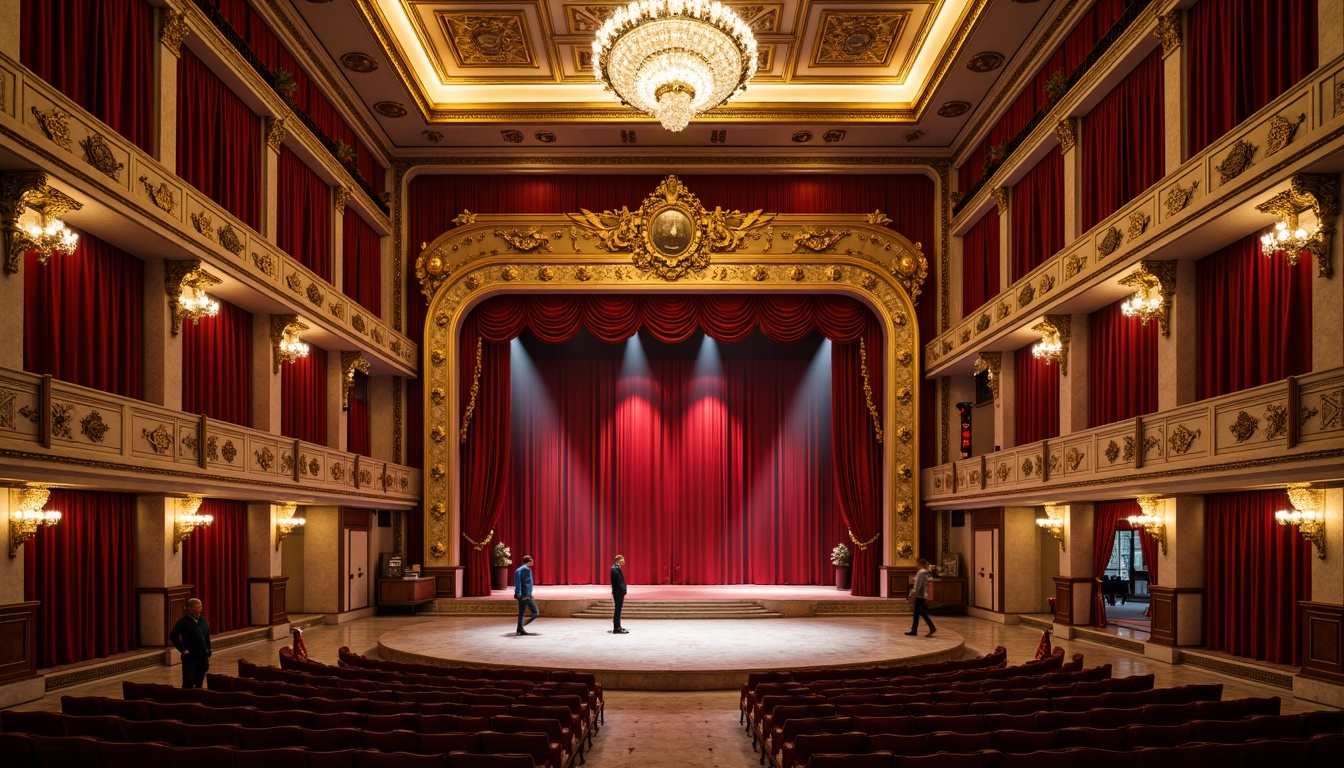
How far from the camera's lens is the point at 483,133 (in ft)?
71.2

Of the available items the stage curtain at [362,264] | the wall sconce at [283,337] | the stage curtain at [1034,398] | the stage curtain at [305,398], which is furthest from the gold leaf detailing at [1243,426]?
the stage curtain at [362,264]

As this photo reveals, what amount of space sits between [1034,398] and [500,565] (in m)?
12.5

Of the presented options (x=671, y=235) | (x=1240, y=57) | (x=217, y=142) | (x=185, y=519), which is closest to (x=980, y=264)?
(x=671, y=235)

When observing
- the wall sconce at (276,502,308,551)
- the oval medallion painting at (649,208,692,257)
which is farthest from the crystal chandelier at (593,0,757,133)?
the wall sconce at (276,502,308,551)

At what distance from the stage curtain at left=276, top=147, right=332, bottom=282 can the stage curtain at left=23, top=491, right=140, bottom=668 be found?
579 centimetres

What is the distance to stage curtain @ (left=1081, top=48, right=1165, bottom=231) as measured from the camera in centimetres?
1405

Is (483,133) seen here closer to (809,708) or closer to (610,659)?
(610,659)

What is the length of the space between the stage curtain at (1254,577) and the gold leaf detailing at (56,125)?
1435cm

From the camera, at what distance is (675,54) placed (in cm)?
1391

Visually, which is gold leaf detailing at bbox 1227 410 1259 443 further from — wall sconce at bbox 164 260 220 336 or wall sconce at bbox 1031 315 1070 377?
wall sconce at bbox 164 260 220 336

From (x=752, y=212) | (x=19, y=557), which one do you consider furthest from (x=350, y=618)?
(x=752, y=212)

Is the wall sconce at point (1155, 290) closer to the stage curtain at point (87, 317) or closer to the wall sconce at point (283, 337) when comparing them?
the wall sconce at point (283, 337)

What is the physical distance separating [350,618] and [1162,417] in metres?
15.0

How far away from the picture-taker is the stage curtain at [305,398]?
17.5 m
